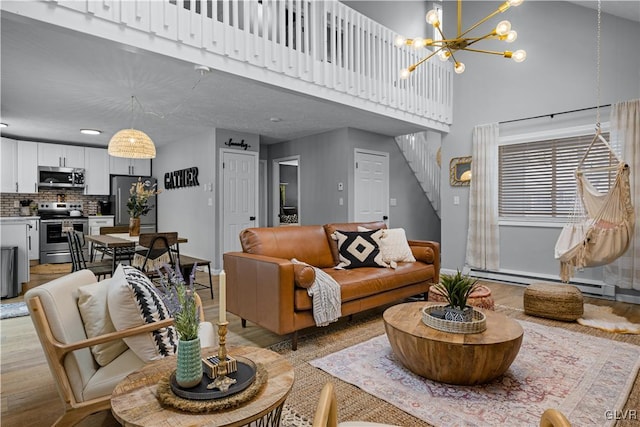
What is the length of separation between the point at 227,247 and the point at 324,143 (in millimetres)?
2523

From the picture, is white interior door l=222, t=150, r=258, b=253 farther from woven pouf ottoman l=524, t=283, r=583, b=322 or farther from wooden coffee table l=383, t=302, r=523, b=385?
woven pouf ottoman l=524, t=283, r=583, b=322

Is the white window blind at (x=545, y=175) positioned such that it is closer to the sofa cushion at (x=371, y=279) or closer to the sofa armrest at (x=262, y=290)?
the sofa cushion at (x=371, y=279)

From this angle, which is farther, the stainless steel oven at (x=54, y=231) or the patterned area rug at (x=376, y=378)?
the stainless steel oven at (x=54, y=231)

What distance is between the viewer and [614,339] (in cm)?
296

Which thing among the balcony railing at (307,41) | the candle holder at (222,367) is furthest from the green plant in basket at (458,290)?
the balcony railing at (307,41)

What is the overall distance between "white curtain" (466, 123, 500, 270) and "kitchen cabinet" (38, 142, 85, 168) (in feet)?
24.9

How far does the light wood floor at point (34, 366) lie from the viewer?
1922 millimetres

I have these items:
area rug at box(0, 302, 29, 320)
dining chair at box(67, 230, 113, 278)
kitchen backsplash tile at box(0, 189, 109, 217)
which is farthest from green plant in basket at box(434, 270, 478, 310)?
kitchen backsplash tile at box(0, 189, 109, 217)

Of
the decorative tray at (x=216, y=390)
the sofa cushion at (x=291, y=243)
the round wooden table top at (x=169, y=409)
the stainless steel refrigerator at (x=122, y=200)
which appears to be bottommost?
the round wooden table top at (x=169, y=409)

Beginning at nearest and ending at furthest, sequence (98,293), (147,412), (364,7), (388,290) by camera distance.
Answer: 1. (147,412)
2. (98,293)
3. (388,290)
4. (364,7)

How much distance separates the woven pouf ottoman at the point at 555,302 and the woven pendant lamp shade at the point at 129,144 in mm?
4484

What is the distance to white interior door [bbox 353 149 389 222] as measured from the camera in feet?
20.1

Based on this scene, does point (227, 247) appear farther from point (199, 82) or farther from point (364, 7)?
point (364, 7)

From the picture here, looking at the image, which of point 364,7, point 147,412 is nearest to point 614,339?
point 147,412
